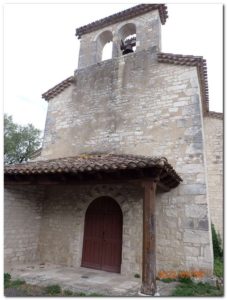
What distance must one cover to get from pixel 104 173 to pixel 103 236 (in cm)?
254

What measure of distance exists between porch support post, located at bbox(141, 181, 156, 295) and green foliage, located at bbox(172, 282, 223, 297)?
632 millimetres

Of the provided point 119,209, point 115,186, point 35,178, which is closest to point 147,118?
point 115,186

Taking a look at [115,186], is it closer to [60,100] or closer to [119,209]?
[119,209]

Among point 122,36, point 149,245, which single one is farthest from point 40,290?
point 122,36

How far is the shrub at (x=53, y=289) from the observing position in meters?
4.49

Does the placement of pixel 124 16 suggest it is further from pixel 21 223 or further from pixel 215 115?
pixel 21 223

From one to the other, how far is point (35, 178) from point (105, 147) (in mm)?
2541

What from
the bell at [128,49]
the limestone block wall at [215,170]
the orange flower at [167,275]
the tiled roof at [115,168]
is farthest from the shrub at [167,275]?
the bell at [128,49]

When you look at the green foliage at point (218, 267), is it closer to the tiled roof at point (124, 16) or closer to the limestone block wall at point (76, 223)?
the limestone block wall at point (76, 223)

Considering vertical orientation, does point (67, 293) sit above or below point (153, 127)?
below

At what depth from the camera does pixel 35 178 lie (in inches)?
242

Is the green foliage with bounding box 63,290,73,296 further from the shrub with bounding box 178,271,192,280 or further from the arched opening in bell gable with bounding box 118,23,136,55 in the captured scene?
the arched opening in bell gable with bounding box 118,23,136,55

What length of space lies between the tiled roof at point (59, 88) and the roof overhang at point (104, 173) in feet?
14.1

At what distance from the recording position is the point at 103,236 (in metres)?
6.83
